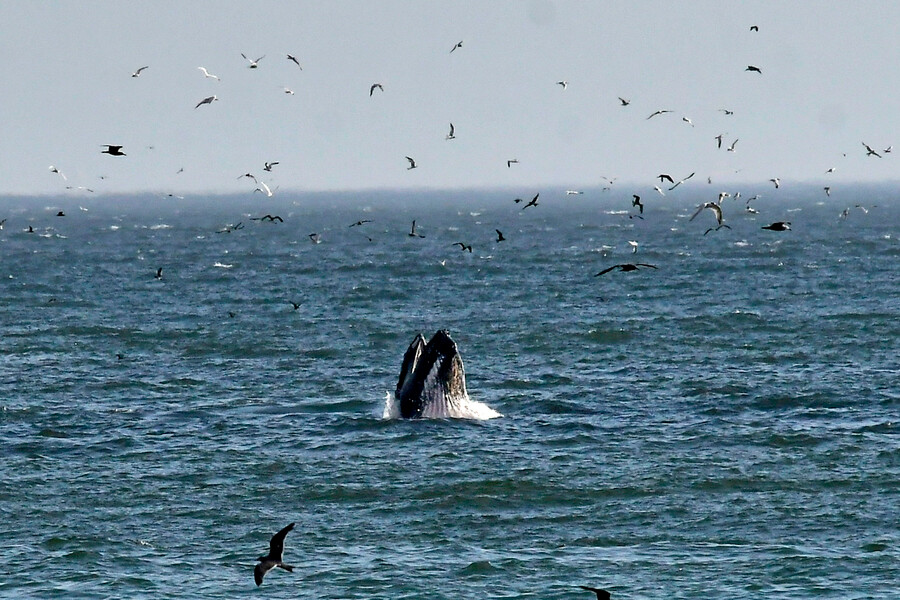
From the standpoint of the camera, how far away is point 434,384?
39.6 meters

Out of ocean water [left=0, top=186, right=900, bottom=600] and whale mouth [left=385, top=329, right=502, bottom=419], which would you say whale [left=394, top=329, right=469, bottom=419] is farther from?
ocean water [left=0, top=186, right=900, bottom=600]

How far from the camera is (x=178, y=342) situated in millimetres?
59500

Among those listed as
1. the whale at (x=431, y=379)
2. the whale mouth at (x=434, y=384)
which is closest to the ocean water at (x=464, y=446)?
the whale mouth at (x=434, y=384)

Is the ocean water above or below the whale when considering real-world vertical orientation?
below

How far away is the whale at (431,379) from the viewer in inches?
1487

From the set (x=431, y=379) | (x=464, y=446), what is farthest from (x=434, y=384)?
(x=464, y=446)

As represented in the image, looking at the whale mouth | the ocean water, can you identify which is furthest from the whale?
the ocean water

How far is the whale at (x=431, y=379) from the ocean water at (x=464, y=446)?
84cm

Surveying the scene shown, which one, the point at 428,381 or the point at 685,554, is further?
the point at 428,381

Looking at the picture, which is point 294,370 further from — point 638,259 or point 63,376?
point 638,259

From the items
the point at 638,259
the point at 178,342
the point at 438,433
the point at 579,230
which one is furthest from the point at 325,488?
the point at 579,230

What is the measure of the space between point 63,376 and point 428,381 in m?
17.0

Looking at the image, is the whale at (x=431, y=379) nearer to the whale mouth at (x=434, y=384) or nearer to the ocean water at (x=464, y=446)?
the whale mouth at (x=434, y=384)

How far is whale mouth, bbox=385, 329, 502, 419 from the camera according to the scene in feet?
124
